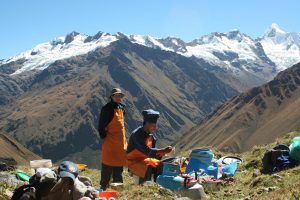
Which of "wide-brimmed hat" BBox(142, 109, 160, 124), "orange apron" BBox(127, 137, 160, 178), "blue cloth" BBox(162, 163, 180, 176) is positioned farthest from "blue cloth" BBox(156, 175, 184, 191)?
"wide-brimmed hat" BBox(142, 109, 160, 124)

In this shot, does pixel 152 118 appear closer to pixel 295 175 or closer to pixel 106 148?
pixel 106 148

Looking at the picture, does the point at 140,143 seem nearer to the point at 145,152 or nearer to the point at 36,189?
the point at 145,152

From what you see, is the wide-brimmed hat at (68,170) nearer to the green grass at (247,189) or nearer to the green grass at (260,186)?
the green grass at (247,189)

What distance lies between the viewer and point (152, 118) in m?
14.4

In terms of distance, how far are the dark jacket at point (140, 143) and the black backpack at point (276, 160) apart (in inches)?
155

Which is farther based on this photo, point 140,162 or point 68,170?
point 140,162

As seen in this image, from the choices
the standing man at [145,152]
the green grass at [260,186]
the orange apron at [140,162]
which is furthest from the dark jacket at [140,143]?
the green grass at [260,186]

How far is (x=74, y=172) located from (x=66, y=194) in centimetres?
50

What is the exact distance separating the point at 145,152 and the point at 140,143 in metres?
0.35

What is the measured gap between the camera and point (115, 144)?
15156mm

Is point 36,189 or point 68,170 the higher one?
point 68,170

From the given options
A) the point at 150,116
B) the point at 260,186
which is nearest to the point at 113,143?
the point at 150,116

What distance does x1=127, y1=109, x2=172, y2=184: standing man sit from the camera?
14266 millimetres

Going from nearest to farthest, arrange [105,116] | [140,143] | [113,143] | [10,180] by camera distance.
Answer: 1. [10,180]
2. [140,143]
3. [105,116]
4. [113,143]
